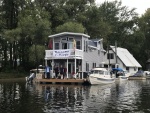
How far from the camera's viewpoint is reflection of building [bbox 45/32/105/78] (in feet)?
166

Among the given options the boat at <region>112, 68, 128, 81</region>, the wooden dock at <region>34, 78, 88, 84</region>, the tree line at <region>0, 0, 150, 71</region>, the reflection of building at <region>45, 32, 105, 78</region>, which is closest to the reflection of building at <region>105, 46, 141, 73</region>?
the tree line at <region>0, 0, 150, 71</region>

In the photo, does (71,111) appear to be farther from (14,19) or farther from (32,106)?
(14,19)

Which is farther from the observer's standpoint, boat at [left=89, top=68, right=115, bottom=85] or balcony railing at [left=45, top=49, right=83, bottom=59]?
balcony railing at [left=45, top=49, right=83, bottom=59]

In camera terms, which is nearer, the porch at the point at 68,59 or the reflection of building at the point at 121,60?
the porch at the point at 68,59

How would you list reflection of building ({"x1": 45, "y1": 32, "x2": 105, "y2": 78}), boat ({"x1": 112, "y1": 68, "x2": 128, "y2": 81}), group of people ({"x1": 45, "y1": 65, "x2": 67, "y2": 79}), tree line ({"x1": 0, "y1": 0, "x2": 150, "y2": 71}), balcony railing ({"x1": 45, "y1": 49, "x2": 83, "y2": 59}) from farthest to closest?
tree line ({"x1": 0, "y1": 0, "x2": 150, "y2": 71})
boat ({"x1": 112, "y1": 68, "x2": 128, "y2": 81})
reflection of building ({"x1": 45, "y1": 32, "x2": 105, "y2": 78})
balcony railing ({"x1": 45, "y1": 49, "x2": 83, "y2": 59})
group of people ({"x1": 45, "y1": 65, "x2": 67, "y2": 79})

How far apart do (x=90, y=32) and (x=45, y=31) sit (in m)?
16.4

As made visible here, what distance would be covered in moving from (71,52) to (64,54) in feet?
3.96

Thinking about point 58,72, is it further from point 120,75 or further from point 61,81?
point 120,75

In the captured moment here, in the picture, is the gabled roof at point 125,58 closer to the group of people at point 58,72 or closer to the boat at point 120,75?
the boat at point 120,75

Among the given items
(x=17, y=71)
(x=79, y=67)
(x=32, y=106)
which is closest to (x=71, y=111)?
(x=32, y=106)

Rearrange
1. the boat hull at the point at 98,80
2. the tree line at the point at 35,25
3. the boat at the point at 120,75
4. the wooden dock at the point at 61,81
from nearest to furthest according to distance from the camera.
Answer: the boat hull at the point at 98,80, the wooden dock at the point at 61,81, the boat at the point at 120,75, the tree line at the point at 35,25

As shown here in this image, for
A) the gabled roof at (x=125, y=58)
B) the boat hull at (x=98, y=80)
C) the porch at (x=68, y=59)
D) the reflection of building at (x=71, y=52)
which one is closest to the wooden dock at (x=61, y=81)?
the boat hull at (x=98, y=80)

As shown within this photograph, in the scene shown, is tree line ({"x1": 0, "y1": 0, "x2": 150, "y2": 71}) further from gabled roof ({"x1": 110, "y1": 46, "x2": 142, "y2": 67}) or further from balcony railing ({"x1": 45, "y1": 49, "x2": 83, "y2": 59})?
balcony railing ({"x1": 45, "y1": 49, "x2": 83, "y2": 59})

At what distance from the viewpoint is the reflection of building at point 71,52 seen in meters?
50.6
